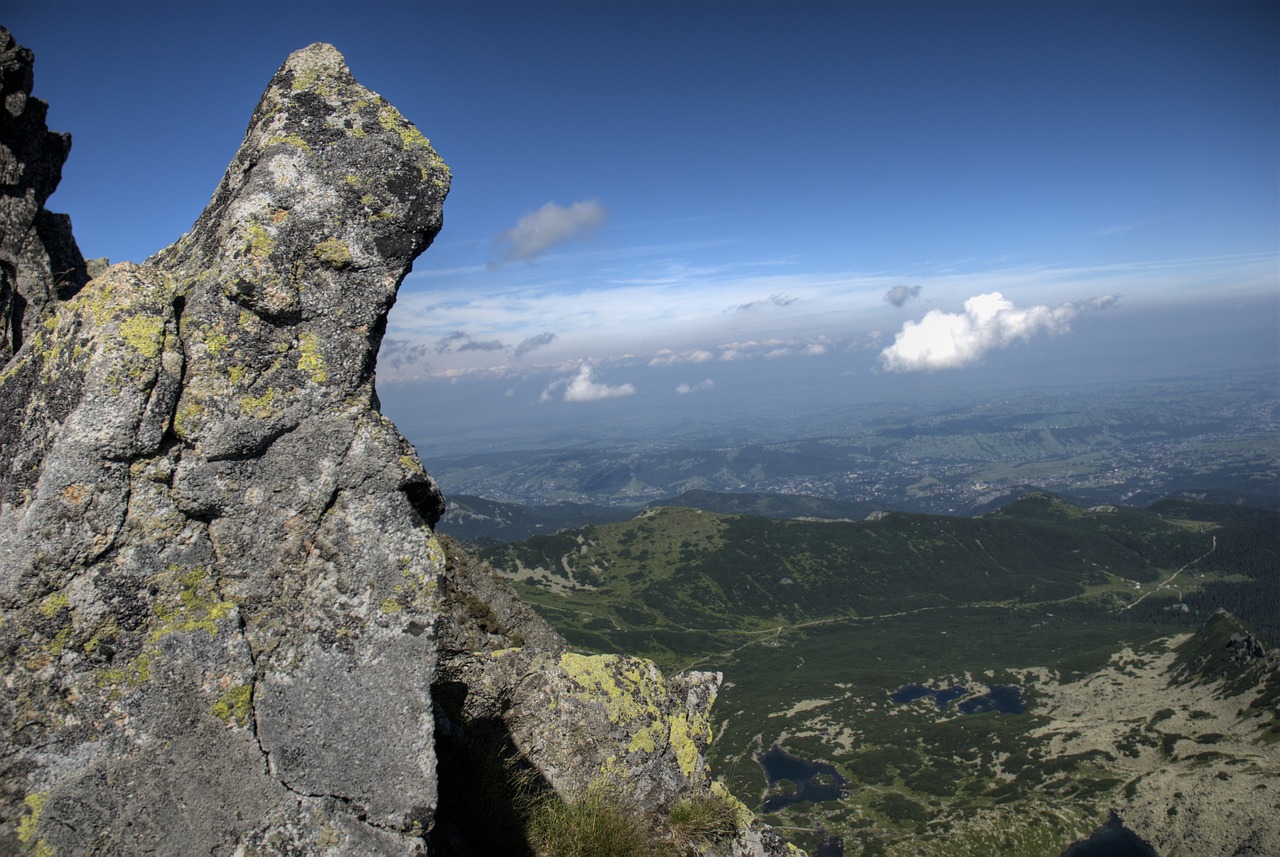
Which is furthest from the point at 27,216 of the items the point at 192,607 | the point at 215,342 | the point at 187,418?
the point at 192,607

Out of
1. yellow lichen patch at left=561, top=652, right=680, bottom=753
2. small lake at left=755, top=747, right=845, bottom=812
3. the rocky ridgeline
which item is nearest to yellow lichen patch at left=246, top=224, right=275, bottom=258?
the rocky ridgeline

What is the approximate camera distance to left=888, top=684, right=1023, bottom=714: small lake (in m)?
185

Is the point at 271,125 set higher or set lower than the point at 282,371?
higher

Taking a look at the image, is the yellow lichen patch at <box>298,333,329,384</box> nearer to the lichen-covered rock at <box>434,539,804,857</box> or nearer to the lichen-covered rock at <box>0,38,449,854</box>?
the lichen-covered rock at <box>0,38,449,854</box>

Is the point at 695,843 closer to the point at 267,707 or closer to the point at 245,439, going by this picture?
the point at 267,707

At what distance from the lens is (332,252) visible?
26.9ft

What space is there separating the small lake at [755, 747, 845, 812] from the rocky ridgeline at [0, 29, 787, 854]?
14705cm

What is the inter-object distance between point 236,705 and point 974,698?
226974mm

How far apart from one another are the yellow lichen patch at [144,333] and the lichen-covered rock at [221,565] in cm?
2

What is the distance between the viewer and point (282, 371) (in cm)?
763

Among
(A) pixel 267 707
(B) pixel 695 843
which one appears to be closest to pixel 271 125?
(A) pixel 267 707

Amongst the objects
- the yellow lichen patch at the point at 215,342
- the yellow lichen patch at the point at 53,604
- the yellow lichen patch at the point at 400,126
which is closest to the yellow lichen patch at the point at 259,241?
the yellow lichen patch at the point at 215,342

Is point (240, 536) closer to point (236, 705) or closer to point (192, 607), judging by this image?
point (192, 607)

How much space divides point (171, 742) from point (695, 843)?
8304 millimetres
